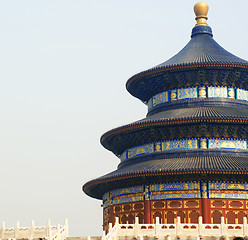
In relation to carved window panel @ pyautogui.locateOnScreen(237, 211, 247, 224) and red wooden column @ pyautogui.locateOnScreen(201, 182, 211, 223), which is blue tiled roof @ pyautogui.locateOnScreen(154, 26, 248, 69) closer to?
red wooden column @ pyautogui.locateOnScreen(201, 182, 211, 223)

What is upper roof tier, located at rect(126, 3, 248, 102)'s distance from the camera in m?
61.0

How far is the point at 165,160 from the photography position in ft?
191

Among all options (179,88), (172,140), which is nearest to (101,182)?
(172,140)

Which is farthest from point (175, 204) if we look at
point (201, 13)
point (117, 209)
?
point (201, 13)

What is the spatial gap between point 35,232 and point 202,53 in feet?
72.7

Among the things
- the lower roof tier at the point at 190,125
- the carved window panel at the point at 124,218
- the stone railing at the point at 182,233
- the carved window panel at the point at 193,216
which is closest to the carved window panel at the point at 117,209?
the carved window panel at the point at 124,218

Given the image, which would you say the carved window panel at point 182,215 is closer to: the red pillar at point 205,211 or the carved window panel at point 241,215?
the red pillar at point 205,211

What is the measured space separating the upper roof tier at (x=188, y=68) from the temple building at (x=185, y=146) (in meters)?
0.08

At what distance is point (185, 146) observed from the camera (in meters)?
58.9

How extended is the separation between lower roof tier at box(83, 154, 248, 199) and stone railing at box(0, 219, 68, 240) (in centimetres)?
739

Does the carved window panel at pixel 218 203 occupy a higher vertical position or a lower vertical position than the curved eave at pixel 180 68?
lower

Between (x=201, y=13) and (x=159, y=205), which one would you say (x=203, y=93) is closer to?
(x=201, y=13)

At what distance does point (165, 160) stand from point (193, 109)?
5129 mm

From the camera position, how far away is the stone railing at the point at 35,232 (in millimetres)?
50688
